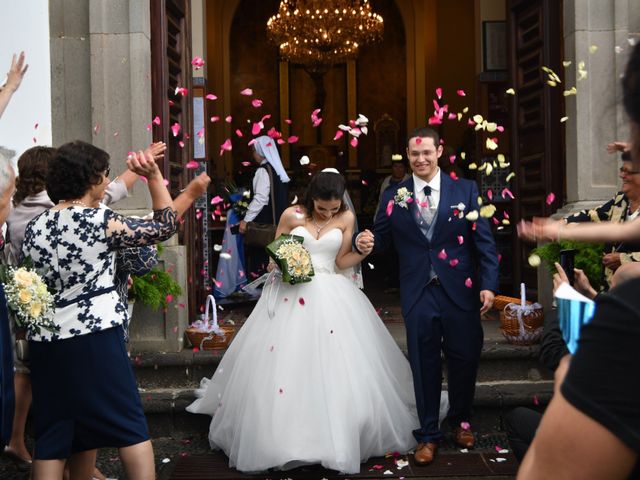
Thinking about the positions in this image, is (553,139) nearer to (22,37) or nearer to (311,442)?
(311,442)

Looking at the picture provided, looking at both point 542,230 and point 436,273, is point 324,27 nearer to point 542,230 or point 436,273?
point 436,273

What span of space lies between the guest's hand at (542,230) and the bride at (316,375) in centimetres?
237

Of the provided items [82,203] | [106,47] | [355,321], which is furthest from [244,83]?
[82,203]

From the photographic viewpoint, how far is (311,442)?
4.83 meters

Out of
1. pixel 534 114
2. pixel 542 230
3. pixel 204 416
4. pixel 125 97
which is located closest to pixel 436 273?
pixel 204 416

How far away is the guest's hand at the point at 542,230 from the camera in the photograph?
2470 millimetres

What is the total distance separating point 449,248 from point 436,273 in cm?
18

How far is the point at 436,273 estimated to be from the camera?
202 inches

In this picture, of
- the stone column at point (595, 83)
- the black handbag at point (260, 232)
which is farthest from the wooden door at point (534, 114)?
the black handbag at point (260, 232)

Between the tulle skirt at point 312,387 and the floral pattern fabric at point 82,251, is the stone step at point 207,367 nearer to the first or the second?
the tulle skirt at point 312,387

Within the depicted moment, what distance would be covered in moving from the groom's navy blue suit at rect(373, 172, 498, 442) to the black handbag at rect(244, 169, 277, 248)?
13.2 feet

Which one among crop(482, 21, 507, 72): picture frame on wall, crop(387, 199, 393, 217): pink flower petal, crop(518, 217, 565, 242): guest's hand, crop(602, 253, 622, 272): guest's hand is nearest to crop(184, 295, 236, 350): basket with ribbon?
crop(387, 199, 393, 217): pink flower petal

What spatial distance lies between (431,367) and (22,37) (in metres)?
4.08

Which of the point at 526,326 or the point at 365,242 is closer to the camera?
the point at 365,242
